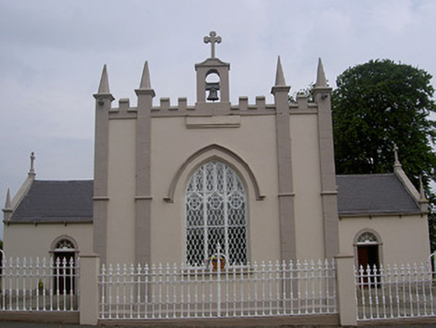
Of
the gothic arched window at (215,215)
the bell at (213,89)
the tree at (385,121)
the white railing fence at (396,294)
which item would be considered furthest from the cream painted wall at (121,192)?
the tree at (385,121)

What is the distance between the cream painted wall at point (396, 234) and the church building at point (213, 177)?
948cm

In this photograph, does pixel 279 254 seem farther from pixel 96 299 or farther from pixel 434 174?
pixel 434 174

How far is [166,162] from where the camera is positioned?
12523mm

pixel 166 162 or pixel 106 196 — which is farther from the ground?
pixel 166 162

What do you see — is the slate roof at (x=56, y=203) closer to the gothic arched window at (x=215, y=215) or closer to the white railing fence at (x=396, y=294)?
the gothic arched window at (x=215, y=215)

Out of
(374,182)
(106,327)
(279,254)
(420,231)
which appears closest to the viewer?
(106,327)

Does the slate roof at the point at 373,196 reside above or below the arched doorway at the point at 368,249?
above

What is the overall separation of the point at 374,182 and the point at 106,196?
15.5 metres

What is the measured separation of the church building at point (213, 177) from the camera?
39.8 ft

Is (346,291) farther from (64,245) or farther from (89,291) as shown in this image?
(64,245)

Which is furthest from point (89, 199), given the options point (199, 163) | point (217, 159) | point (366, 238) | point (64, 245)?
point (366, 238)

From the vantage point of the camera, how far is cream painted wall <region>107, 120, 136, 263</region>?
39.8 ft

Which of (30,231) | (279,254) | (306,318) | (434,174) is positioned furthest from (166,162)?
(434,174)

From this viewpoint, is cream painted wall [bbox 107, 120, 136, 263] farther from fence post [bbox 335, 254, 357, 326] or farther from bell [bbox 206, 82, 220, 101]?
fence post [bbox 335, 254, 357, 326]
